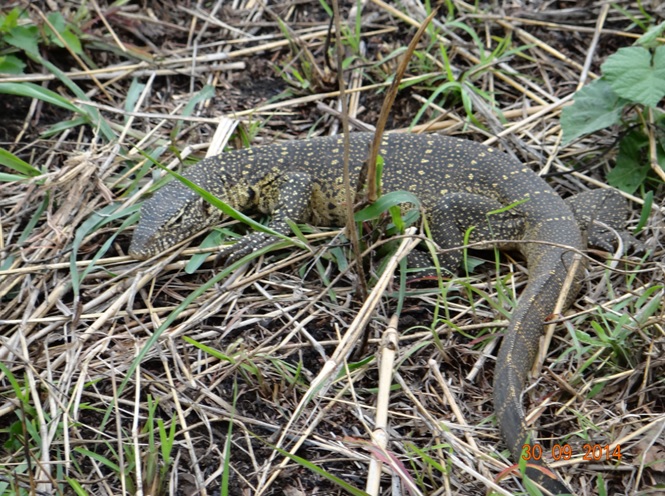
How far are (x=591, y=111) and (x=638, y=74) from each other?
450mm

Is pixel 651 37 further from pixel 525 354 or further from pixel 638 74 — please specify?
pixel 525 354

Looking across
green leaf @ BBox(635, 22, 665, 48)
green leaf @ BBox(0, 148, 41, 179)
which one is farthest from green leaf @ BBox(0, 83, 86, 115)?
green leaf @ BBox(635, 22, 665, 48)

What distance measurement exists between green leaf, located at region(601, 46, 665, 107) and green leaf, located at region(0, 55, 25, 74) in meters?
4.64

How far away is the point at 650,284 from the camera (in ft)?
16.0

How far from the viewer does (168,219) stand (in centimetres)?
558

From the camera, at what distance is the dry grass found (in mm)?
4152

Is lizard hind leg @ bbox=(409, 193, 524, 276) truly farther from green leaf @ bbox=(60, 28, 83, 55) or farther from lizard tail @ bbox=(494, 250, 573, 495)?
green leaf @ bbox=(60, 28, 83, 55)

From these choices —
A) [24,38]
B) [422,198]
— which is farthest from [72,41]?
[422,198]

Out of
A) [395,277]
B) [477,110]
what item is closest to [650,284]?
[395,277]

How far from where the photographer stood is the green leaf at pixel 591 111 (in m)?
5.89

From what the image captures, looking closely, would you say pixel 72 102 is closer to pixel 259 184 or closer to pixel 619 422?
pixel 259 184

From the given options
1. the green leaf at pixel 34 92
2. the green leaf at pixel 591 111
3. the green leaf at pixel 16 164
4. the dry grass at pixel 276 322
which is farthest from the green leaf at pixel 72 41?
the green leaf at pixel 591 111

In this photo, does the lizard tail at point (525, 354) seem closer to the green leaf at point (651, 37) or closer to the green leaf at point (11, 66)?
the green leaf at point (651, 37)

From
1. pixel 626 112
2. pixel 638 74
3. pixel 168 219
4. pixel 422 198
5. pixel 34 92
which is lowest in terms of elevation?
pixel 422 198
